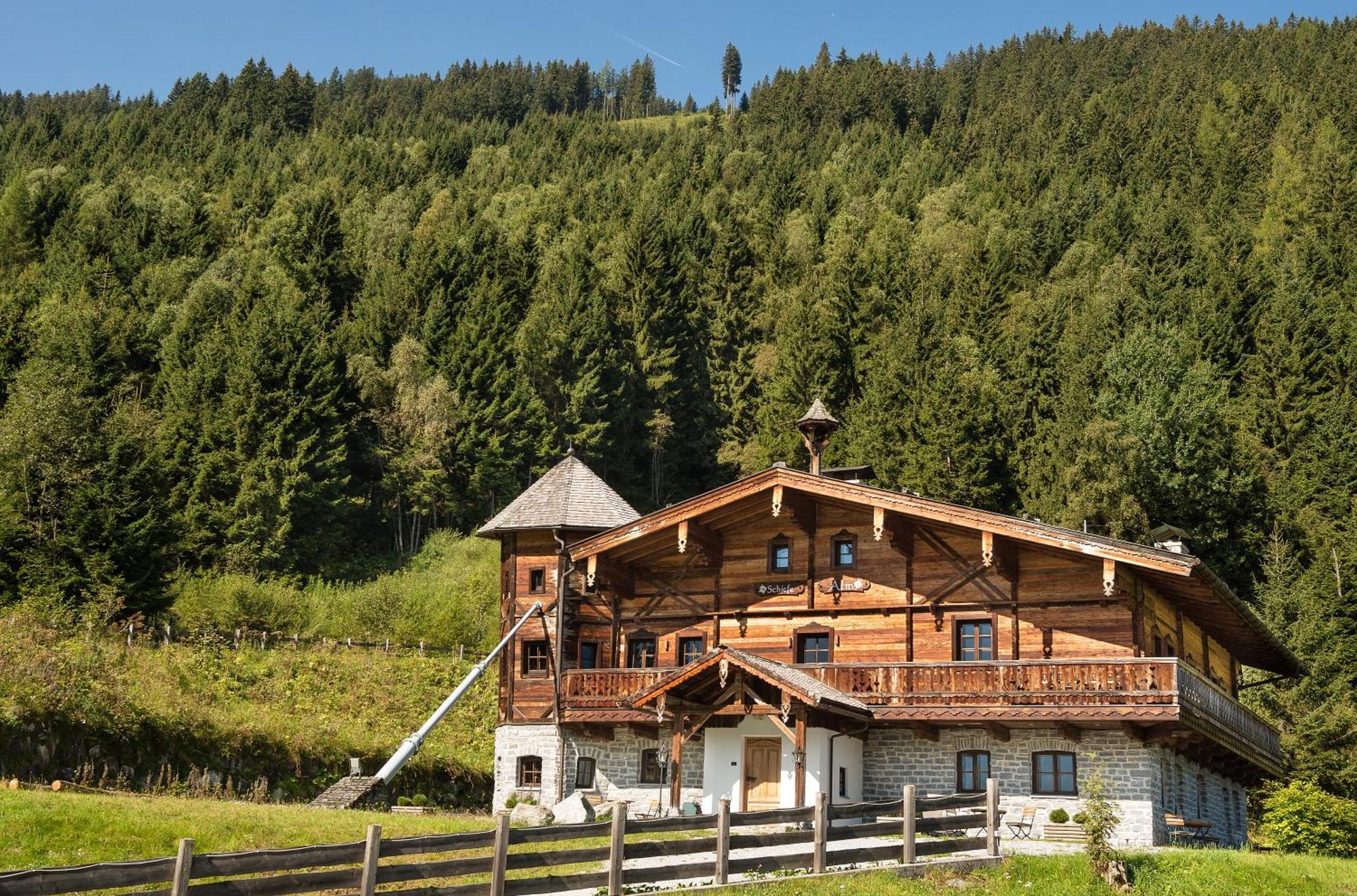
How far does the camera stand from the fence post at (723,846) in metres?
15.3

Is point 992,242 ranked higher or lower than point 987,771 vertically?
higher

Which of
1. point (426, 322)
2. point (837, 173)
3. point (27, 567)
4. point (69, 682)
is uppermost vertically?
point (837, 173)

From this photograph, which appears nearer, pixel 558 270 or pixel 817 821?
pixel 817 821

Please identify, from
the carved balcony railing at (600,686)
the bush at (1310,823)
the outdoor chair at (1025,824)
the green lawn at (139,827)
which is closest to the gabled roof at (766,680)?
the carved balcony railing at (600,686)

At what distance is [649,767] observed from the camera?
29438mm

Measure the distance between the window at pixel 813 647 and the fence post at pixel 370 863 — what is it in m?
17.0

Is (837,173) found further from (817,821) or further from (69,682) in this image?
(817,821)

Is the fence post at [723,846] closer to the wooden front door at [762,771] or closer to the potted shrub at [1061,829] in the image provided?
the potted shrub at [1061,829]

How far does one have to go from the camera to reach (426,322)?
63.6 metres

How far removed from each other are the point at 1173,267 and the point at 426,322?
36.8 meters

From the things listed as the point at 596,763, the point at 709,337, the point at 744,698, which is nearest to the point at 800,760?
the point at 744,698

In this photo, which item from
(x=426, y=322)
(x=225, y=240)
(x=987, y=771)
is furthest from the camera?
(x=225, y=240)

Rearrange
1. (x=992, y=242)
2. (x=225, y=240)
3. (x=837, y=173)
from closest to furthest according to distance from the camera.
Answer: (x=992, y=242), (x=225, y=240), (x=837, y=173)

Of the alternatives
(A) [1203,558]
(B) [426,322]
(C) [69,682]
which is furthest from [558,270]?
(C) [69,682]
